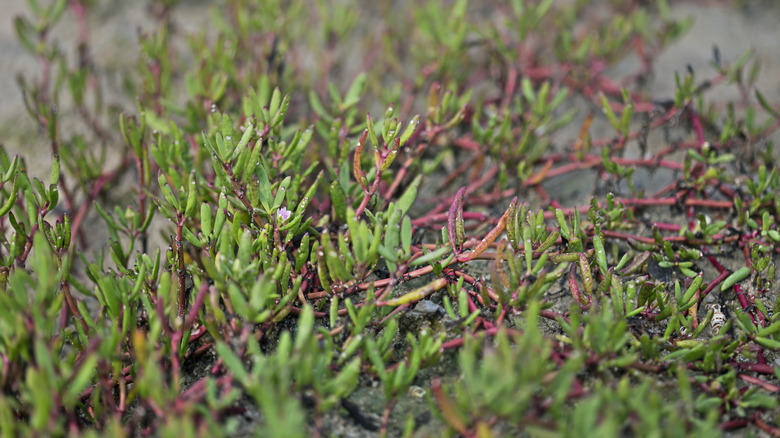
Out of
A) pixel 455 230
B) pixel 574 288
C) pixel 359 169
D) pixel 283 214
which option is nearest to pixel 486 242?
pixel 455 230

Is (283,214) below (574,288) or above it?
above

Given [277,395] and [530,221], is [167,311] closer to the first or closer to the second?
[277,395]

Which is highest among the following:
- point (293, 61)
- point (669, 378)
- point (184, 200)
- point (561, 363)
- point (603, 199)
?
point (293, 61)

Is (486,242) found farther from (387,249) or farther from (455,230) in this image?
(387,249)

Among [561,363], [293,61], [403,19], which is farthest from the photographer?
[403,19]

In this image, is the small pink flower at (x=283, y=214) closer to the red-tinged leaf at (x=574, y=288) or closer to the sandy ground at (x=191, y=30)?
the red-tinged leaf at (x=574, y=288)

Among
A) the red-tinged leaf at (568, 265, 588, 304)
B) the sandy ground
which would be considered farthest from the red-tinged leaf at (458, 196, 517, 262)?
the sandy ground

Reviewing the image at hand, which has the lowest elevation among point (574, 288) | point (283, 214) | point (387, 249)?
point (574, 288)

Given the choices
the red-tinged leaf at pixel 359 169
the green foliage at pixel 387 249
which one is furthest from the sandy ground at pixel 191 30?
the red-tinged leaf at pixel 359 169

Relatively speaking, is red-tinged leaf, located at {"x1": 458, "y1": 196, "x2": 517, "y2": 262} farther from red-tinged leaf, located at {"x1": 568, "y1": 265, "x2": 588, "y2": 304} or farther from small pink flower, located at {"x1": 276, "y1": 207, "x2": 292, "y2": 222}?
small pink flower, located at {"x1": 276, "y1": 207, "x2": 292, "y2": 222}

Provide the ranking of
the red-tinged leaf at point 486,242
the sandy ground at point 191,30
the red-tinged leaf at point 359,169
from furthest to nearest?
the sandy ground at point 191,30 < the red-tinged leaf at point 359,169 < the red-tinged leaf at point 486,242

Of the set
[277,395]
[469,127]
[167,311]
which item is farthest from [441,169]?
[277,395]
